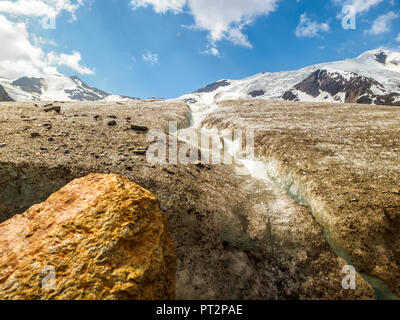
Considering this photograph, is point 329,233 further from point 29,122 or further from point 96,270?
point 29,122

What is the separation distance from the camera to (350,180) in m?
15.9

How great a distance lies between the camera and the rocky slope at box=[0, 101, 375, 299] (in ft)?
37.0

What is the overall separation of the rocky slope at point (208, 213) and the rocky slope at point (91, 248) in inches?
92.0

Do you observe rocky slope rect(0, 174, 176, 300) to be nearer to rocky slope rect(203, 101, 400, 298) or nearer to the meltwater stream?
the meltwater stream

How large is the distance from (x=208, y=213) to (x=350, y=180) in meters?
11.6

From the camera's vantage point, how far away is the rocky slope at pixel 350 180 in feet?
39.5

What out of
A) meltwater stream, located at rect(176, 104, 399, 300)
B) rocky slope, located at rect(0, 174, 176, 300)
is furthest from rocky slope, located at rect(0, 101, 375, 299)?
rocky slope, located at rect(0, 174, 176, 300)

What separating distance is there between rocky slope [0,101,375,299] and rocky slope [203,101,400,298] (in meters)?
1.03

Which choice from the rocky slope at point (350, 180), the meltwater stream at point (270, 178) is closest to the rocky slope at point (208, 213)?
the meltwater stream at point (270, 178)

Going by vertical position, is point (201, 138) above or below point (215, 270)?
above

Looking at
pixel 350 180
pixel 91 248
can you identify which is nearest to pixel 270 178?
pixel 350 180
